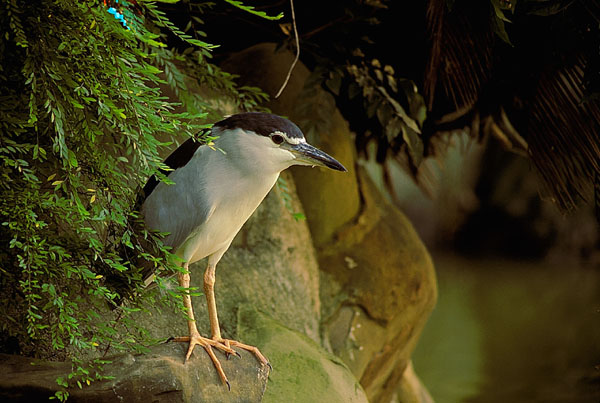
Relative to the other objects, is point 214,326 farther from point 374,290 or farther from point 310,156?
point 374,290

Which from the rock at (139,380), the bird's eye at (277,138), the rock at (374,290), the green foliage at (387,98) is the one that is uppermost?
the bird's eye at (277,138)

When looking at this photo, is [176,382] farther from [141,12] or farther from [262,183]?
[141,12]

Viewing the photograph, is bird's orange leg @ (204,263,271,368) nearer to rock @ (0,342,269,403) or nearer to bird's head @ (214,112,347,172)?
rock @ (0,342,269,403)

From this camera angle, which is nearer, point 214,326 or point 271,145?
point 271,145

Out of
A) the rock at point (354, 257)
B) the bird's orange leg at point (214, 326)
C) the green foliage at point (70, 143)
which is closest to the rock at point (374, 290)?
the rock at point (354, 257)

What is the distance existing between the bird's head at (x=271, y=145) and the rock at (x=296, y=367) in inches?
23.3

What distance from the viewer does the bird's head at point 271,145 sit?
4.14 ft

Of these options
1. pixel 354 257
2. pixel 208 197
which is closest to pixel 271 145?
pixel 208 197

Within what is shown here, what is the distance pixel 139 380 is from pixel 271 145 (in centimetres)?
43

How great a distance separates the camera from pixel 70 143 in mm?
1179

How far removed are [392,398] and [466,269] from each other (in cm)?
288

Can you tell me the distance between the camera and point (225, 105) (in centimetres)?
201

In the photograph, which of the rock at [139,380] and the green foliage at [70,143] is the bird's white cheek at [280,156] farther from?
the rock at [139,380]

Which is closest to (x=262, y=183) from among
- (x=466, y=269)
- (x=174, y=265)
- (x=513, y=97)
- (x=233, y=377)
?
(x=174, y=265)
